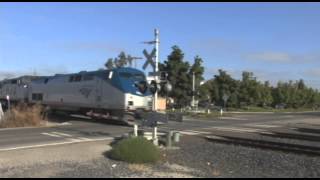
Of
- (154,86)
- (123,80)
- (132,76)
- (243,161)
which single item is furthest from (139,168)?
(132,76)

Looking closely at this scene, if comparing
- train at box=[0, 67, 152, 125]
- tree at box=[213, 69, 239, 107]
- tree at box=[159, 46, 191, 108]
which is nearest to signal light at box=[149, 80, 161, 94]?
train at box=[0, 67, 152, 125]

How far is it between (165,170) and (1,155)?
6147 millimetres

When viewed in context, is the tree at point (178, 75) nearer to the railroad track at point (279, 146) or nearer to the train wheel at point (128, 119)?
the train wheel at point (128, 119)

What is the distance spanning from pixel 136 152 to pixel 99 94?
19296 millimetres

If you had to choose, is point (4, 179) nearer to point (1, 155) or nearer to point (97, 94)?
point (1, 155)

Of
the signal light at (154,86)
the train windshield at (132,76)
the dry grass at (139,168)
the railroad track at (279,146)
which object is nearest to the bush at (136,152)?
the dry grass at (139,168)

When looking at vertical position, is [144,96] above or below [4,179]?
above

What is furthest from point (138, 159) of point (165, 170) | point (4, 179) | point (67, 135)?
point (67, 135)

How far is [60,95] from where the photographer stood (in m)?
41.6

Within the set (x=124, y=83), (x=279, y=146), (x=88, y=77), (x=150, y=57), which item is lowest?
(x=279, y=146)

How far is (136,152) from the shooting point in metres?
16.5

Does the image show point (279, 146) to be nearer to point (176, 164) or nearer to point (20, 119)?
point (176, 164)

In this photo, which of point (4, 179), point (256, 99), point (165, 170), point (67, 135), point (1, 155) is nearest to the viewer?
point (4, 179)

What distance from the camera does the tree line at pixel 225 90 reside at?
2665 inches
